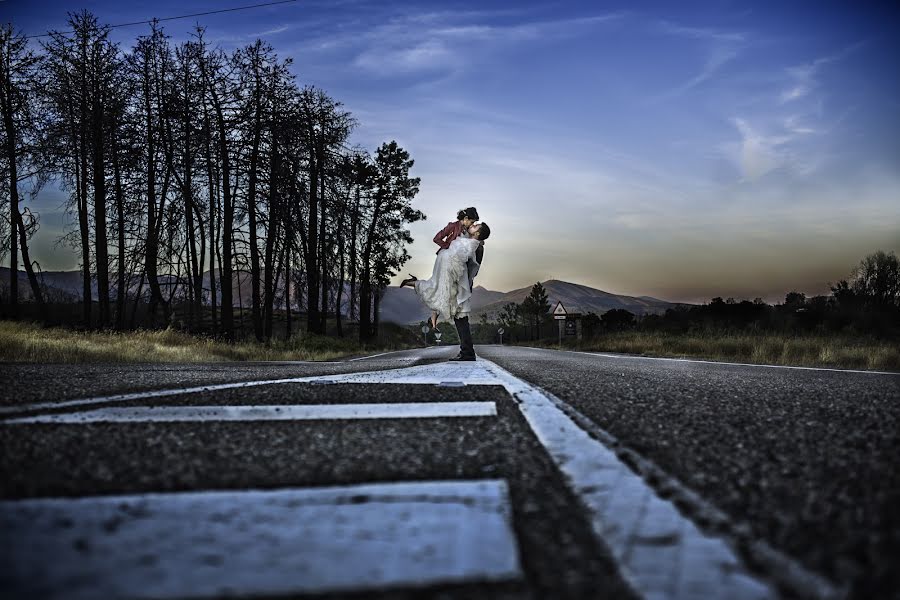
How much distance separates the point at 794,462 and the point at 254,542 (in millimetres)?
1508

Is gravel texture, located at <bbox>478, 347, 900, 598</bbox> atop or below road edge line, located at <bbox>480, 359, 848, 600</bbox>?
below

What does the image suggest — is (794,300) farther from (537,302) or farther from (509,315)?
(509,315)

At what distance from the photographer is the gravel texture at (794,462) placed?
1.03m

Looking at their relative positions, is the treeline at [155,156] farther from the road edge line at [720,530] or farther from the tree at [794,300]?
the tree at [794,300]

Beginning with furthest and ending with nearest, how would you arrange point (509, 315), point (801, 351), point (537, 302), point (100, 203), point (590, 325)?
point (509, 315)
point (537, 302)
point (590, 325)
point (100, 203)
point (801, 351)

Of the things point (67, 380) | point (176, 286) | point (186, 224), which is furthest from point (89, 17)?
point (67, 380)

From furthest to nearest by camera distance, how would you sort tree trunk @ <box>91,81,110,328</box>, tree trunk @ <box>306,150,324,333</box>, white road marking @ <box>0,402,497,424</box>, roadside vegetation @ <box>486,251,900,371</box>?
tree trunk @ <box>306,150,324,333</box>, tree trunk @ <box>91,81,110,328</box>, roadside vegetation @ <box>486,251,900,371</box>, white road marking @ <box>0,402,497,424</box>

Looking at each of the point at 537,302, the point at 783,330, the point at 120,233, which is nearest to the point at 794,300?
the point at 783,330

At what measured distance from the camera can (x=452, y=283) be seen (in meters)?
8.10

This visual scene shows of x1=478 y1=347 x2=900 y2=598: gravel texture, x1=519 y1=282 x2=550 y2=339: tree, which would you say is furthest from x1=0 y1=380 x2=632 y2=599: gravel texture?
x1=519 y1=282 x2=550 y2=339: tree

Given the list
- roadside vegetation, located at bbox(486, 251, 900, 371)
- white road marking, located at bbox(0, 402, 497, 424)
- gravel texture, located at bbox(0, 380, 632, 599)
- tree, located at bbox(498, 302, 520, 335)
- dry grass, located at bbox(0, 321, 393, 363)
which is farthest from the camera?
tree, located at bbox(498, 302, 520, 335)

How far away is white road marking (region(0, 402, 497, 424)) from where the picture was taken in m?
2.45

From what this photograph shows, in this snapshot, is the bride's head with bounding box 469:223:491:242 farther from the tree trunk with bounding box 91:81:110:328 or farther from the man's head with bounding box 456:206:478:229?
the tree trunk with bounding box 91:81:110:328

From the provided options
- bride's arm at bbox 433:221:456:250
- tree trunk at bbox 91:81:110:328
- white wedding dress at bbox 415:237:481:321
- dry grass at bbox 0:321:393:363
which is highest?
tree trunk at bbox 91:81:110:328
